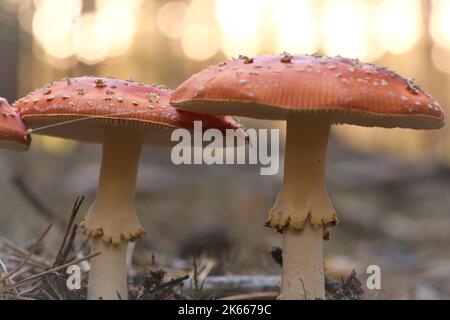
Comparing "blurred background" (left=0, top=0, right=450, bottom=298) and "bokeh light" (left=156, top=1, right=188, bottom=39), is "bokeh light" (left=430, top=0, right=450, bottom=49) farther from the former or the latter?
"bokeh light" (left=156, top=1, right=188, bottom=39)

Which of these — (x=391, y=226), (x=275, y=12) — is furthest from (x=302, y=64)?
(x=275, y=12)

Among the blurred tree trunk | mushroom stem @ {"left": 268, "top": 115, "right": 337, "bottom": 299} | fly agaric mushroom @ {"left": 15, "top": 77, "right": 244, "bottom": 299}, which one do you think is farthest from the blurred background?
mushroom stem @ {"left": 268, "top": 115, "right": 337, "bottom": 299}

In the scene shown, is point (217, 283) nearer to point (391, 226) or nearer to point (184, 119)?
point (184, 119)

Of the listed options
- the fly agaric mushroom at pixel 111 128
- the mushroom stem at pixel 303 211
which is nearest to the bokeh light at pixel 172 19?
the fly agaric mushroom at pixel 111 128

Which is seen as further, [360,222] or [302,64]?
[360,222]

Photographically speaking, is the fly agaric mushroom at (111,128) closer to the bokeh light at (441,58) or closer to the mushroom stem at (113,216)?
the mushroom stem at (113,216)

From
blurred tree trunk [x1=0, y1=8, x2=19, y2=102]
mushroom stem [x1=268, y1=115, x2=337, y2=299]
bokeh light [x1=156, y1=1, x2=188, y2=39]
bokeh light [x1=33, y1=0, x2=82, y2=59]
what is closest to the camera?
mushroom stem [x1=268, y1=115, x2=337, y2=299]

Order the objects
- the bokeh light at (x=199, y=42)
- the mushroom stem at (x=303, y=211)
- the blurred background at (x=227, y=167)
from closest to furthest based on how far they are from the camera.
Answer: the mushroom stem at (x=303, y=211) → the blurred background at (x=227, y=167) → the bokeh light at (x=199, y=42)
